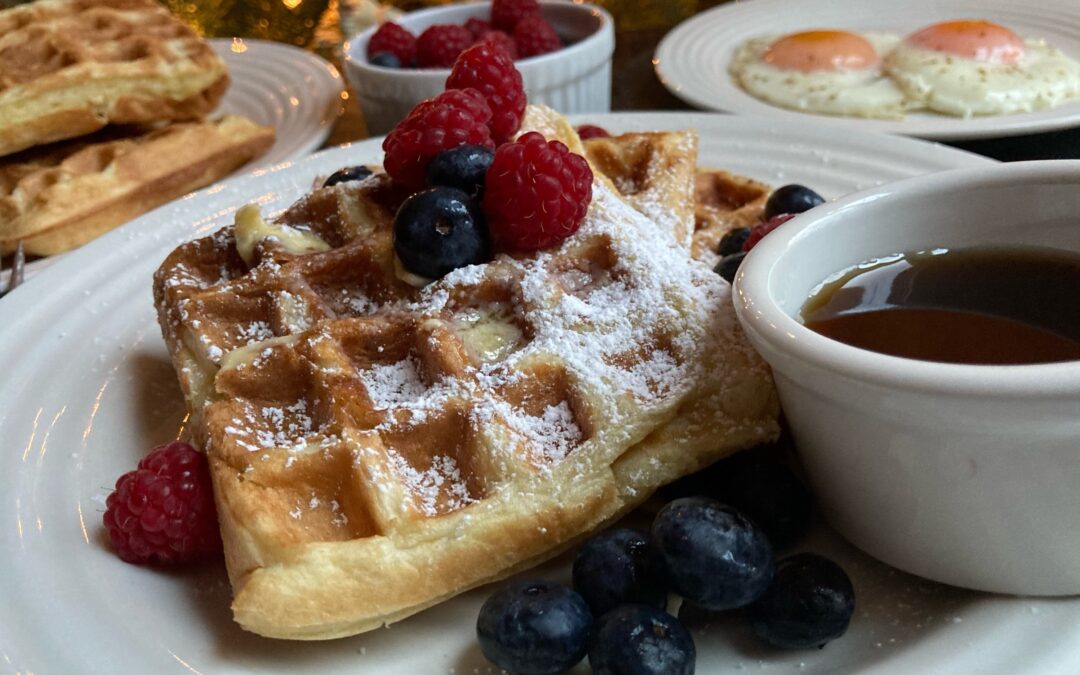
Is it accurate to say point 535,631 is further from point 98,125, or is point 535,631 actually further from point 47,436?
point 98,125

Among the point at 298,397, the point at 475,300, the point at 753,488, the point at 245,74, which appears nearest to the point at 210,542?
the point at 298,397

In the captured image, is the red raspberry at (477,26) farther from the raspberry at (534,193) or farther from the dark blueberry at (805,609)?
the dark blueberry at (805,609)

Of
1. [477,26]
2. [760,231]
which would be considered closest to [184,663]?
[760,231]

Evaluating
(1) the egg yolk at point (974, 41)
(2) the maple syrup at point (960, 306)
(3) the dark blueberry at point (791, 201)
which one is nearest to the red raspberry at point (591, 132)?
(3) the dark blueberry at point (791, 201)

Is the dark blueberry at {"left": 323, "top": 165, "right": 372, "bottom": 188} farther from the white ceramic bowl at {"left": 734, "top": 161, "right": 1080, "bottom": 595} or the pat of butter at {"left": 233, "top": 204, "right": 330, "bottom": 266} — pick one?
the white ceramic bowl at {"left": 734, "top": 161, "right": 1080, "bottom": 595}

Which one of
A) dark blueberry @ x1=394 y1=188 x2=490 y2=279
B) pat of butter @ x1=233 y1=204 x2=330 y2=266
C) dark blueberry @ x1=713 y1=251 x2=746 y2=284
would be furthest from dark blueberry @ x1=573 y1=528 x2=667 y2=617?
pat of butter @ x1=233 y1=204 x2=330 y2=266

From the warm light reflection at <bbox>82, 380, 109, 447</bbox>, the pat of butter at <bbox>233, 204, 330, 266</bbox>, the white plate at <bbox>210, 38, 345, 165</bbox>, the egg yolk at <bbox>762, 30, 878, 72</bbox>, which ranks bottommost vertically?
the white plate at <bbox>210, 38, 345, 165</bbox>
